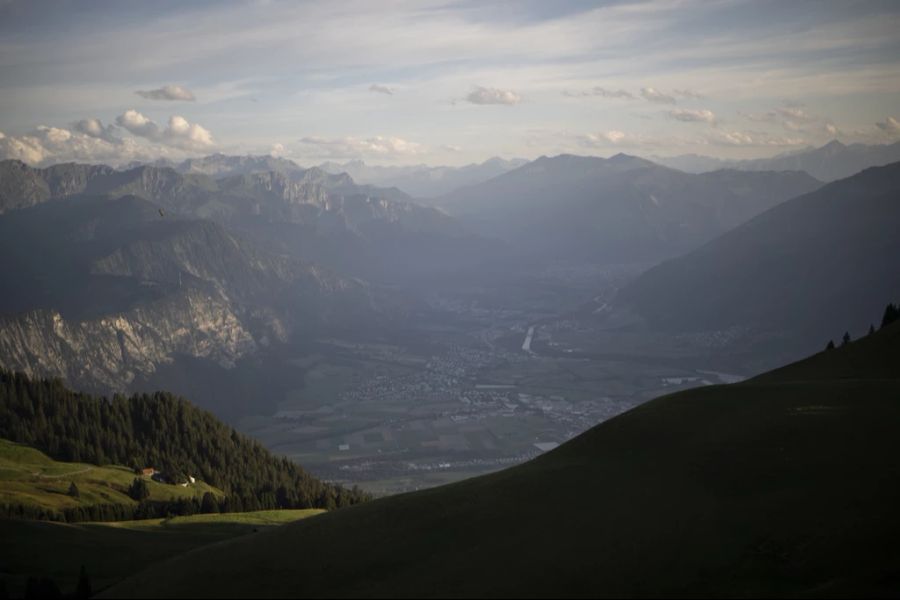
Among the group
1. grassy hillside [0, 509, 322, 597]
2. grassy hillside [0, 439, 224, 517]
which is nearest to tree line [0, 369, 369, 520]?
grassy hillside [0, 439, 224, 517]

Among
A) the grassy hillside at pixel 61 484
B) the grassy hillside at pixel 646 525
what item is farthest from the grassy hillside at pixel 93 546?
the grassy hillside at pixel 61 484

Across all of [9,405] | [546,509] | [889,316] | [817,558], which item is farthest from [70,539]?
[889,316]

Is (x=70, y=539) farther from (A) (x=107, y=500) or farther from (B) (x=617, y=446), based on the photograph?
(B) (x=617, y=446)

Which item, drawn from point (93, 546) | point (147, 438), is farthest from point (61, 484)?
point (93, 546)

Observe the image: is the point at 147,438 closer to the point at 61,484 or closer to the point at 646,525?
the point at 61,484

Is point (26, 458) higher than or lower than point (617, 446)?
lower

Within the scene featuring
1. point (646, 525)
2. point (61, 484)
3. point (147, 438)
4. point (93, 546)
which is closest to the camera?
point (646, 525)
